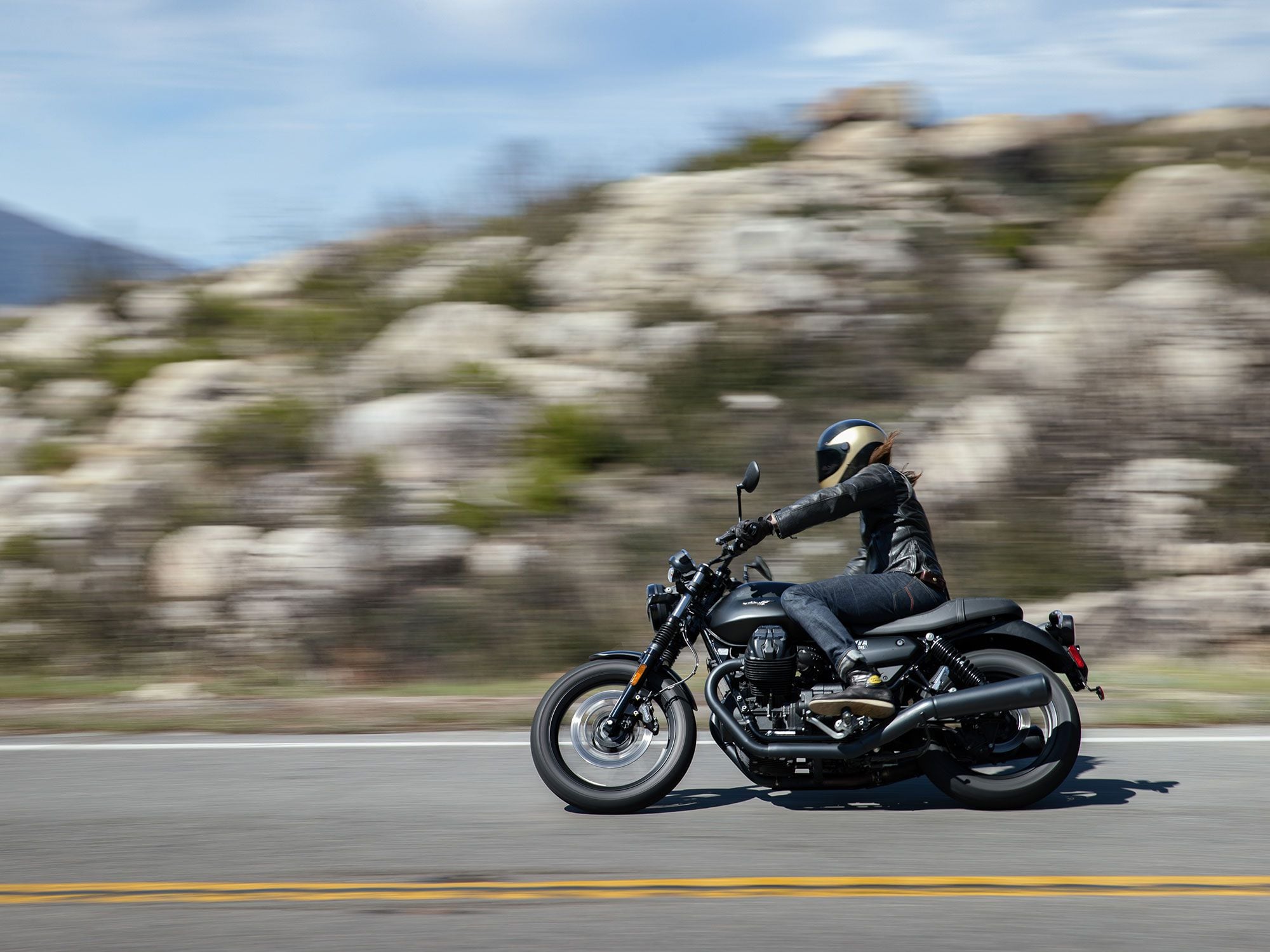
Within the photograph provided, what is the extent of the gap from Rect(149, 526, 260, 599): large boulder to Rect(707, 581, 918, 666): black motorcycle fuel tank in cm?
801

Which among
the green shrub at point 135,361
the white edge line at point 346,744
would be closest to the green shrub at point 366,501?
the white edge line at point 346,744

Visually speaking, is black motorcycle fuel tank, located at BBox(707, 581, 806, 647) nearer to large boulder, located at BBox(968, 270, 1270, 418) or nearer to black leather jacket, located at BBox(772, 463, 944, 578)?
black leather jacket, located at BBox(772, 463, 944, 578)

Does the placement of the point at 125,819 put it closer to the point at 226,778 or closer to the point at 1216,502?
the point at 226,778

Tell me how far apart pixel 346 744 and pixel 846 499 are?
3.69 m

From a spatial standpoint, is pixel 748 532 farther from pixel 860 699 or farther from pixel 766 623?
pixel 860 699

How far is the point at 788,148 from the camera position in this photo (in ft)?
69.9

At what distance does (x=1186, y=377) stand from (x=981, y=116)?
29.9 ft

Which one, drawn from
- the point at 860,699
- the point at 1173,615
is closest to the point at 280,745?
the point at 860,699

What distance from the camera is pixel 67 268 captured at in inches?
859

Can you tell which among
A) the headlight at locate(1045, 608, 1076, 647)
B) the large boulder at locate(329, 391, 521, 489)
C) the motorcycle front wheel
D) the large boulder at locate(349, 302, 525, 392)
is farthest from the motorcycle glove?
the large boulder at locate(349, 302, 525, 392)

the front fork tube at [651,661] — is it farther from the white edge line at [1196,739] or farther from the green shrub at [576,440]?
the green shrub at [576,440]

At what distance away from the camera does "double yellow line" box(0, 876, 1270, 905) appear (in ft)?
16.1

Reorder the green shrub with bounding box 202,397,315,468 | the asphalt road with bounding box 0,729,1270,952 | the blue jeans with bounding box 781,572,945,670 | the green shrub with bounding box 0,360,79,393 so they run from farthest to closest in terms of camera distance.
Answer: the green shrub with bounding box 0,360,79,393 < the green shrub with bounding box 202,397,315,468 < the blue jeans with bounding box 781,572,945,670 < the asphalt road with bounding box 0,729,1270,952

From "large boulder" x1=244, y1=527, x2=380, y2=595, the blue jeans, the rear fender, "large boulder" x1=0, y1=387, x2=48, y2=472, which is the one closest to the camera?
the blue jeans
